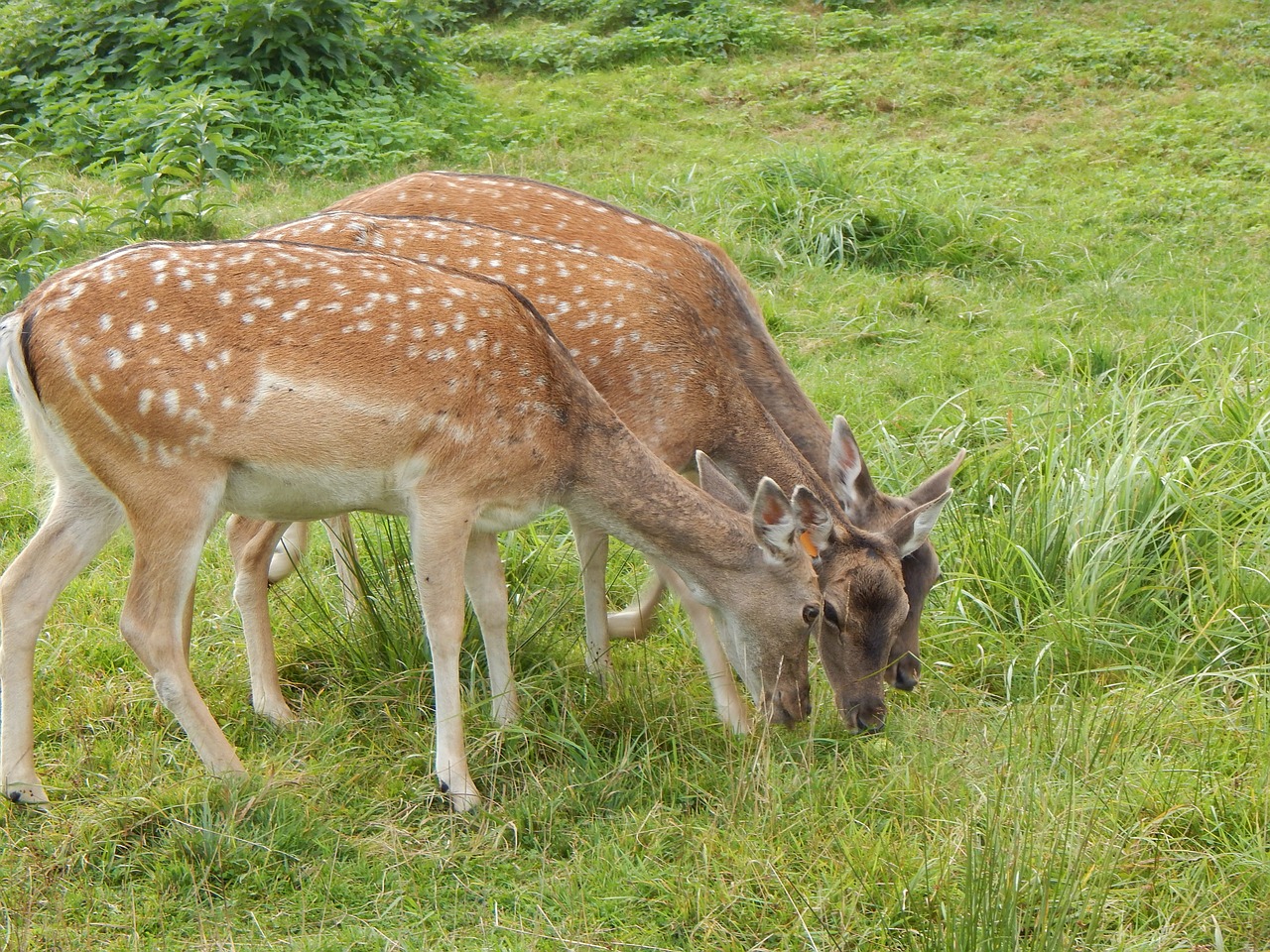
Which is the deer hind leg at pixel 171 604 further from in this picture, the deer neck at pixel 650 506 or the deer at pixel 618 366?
the deer neck at pixel 650 506

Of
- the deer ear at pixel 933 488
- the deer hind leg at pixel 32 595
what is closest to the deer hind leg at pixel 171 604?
the deer hind leg at pixel 32 595

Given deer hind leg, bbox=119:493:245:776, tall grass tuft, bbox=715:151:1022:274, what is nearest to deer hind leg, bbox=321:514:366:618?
deer hind leg, bbox=119:493:245:776

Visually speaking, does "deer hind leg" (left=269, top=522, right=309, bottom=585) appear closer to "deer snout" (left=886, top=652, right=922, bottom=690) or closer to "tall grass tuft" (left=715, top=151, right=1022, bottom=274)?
"deer snout" (left=886, top=652, right=922, bottom=690)

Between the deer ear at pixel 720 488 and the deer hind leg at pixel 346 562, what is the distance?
1.31 meters

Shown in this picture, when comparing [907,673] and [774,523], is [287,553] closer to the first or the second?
[774,523]

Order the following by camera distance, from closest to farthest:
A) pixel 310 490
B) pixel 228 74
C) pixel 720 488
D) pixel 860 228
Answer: pixel 310 490, pixel 720 488, pixel 860 228, pixel 228 74

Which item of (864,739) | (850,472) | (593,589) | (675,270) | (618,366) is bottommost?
(864,739)

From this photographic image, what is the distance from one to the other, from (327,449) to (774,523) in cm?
152

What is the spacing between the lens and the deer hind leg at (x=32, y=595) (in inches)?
176

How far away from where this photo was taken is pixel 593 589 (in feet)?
17.9

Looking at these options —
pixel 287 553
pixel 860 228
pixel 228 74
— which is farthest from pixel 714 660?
pixel 228 74

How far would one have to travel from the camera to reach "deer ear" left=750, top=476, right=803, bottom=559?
473cm

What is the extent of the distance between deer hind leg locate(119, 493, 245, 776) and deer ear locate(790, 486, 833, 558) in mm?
1955

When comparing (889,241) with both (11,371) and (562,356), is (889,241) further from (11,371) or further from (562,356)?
(11,371)
